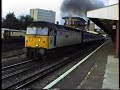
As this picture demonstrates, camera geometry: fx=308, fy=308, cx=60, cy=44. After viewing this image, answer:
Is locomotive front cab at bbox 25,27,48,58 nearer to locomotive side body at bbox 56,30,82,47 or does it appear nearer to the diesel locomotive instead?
the diesel locomotive

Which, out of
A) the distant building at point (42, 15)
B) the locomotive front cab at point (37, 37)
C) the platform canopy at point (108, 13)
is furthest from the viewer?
the distant building at point (42, 15)

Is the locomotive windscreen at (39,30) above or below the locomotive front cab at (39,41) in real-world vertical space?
above

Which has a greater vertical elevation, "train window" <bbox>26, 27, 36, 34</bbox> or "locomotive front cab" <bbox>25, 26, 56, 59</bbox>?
"train window" <bbox>26, 27, 36, 34</bbox>

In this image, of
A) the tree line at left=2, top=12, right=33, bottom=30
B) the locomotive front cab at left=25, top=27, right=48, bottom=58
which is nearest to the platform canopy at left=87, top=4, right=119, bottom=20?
the locomotive front cab at left=25, top=27, right=48, bottom=58

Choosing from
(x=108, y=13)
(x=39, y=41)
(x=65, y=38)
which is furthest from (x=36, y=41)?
(x=65, y=38)

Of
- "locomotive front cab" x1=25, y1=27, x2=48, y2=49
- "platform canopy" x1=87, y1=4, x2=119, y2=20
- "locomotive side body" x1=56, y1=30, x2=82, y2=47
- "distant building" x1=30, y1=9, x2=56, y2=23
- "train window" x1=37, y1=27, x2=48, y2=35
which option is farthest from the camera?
"distant building" x1=30, y1=9, x2=56, y2=23

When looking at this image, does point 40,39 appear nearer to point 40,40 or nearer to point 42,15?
point 40,40

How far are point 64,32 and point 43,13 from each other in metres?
93.7

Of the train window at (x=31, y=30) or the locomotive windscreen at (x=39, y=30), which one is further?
the train window at (x=31, y=30)

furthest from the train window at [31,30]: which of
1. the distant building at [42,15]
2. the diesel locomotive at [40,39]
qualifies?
the distant building at [42,15]

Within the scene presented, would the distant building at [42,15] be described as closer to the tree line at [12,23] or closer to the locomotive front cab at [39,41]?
the tree line at [12,23]

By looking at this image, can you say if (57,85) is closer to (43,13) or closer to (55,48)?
(55,48)

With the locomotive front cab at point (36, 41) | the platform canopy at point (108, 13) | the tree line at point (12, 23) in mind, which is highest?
the tree line at point (12, 23)

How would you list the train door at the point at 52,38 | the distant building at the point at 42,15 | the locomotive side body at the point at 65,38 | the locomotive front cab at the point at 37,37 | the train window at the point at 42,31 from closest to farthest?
the locomotive front cab at the point at 37,37, the train window at the point at 42,31, the train door at the point at 52,38, the locomotive side body at the point at 65,38, the distant building at the point at 42,15
